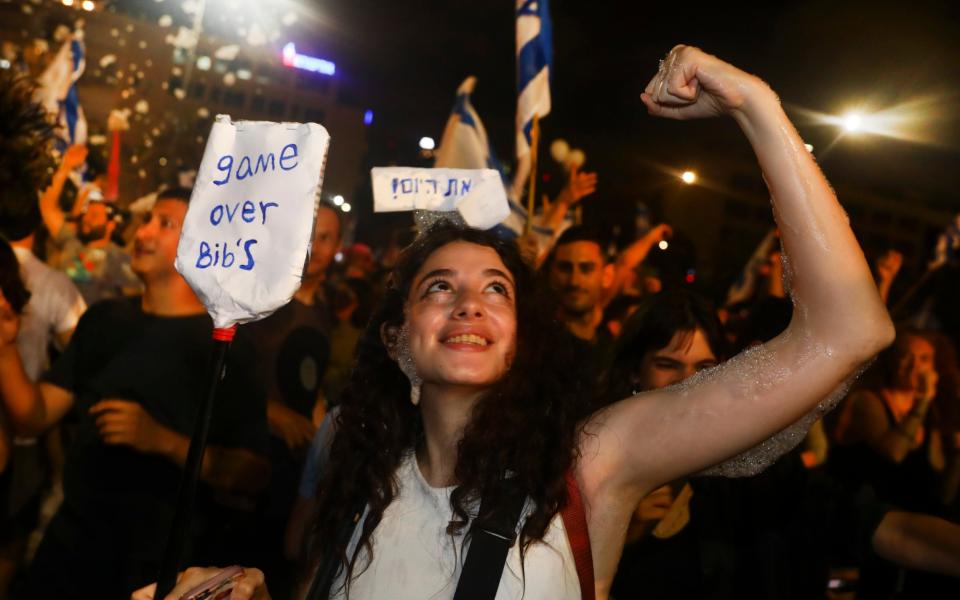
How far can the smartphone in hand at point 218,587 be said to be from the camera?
6.37ft

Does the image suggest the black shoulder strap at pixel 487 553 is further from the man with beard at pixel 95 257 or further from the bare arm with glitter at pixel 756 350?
the man with beard at pixel 95 257

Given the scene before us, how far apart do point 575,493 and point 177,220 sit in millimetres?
2646

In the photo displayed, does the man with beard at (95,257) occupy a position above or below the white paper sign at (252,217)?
above

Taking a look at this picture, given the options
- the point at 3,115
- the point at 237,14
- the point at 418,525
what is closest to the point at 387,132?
the point at 237,14

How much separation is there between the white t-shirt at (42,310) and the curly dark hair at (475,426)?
2769 millimetres

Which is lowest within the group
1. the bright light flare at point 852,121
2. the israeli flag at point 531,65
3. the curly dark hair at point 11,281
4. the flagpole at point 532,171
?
the curly dark hair at point 11,281

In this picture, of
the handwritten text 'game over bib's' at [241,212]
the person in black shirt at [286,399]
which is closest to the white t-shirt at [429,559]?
the handwritten text 'game over bib's' at [241,212]

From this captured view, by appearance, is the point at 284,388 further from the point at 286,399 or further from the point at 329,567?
the point at 329,567

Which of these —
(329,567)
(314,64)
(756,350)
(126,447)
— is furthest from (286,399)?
(314,64)

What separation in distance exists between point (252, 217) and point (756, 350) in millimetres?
1245

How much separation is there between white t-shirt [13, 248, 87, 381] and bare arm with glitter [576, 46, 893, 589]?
12.0 ft

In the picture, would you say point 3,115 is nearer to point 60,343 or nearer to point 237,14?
point 60,343

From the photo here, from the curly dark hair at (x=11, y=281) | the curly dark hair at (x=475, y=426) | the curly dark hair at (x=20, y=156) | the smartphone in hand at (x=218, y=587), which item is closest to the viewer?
the smartphone in hand at (x=218, y=587)

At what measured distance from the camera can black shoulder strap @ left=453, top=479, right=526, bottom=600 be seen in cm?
196
